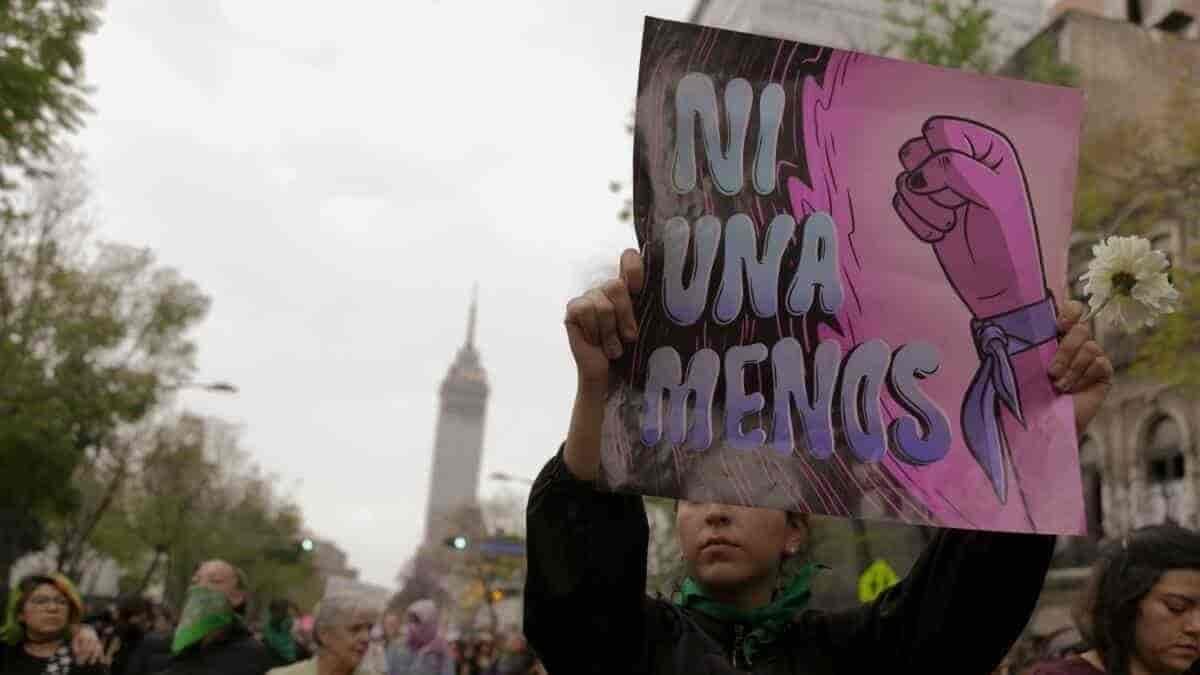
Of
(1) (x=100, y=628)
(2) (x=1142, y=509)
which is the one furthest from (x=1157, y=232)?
(1) (x=100, y=628)

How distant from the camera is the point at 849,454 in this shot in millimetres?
2381

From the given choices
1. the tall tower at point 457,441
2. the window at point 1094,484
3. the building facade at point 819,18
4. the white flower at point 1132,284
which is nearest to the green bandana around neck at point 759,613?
the white flower at point 1132,284

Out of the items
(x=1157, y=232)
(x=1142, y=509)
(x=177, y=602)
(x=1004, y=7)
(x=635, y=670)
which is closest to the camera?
(x=635, y=670)

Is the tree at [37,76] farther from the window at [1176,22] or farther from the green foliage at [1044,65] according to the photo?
the window at [1176,22]

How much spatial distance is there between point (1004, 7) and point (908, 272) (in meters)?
60.0

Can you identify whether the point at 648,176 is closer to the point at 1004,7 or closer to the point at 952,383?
the point at 952,383

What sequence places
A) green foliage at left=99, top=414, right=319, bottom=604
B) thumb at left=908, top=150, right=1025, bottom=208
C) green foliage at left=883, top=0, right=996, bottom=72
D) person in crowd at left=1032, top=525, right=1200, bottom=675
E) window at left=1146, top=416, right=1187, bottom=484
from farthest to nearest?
1. green foliage at left=99, top=414, right=319, bottom=604
2. window at left=1146, top=416, right=1187, bottom=484
3. green foliage at left=883, top=0, right=996, bottom=72
4. person in crowd at left=1032, top=525, right=1200, bottom=675
5. thumb at left=908, top=150, right=1025, bottom=208

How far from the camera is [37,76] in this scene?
506 inches

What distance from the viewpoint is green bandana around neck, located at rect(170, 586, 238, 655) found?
20.1 feet

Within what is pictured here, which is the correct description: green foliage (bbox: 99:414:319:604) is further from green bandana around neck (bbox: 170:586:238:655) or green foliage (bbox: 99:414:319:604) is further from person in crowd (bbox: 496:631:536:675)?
green bandana around neck (bbox: 170:586:238:655)

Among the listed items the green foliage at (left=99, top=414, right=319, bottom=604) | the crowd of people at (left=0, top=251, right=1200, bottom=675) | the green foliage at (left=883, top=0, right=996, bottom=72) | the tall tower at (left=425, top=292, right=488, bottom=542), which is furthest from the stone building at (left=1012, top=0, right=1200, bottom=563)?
the tall tower at (left=425, top=292, right=488, bottom=542)

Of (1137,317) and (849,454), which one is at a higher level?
(1137,317)

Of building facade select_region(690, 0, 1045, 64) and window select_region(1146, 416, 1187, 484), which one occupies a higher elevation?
building facade select_region(690, 0, 1045, 64)

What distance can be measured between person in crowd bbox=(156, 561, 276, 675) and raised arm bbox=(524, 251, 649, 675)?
13.7 ft
